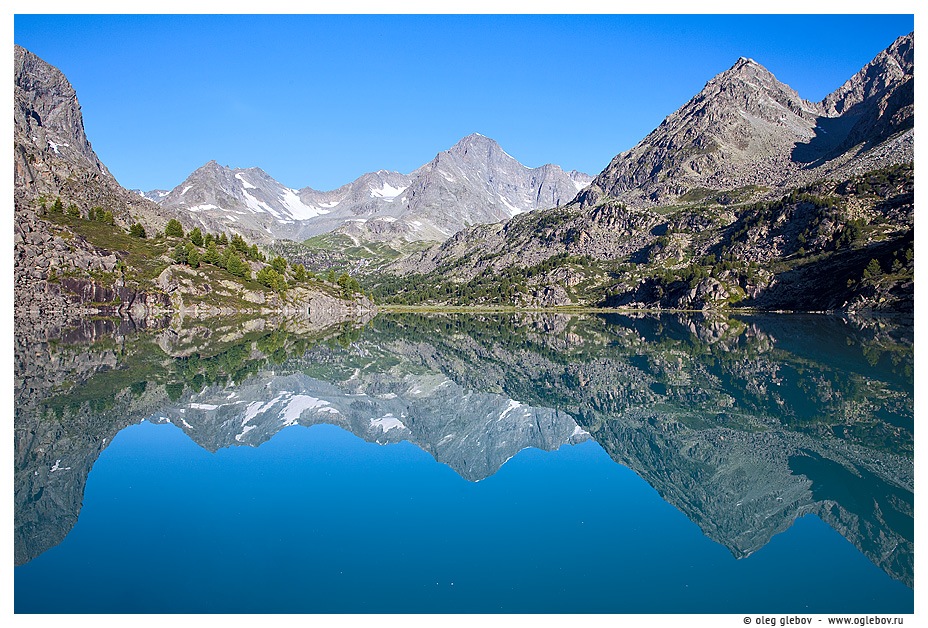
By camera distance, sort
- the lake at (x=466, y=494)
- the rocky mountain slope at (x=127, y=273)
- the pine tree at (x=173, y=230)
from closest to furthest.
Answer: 1. the lake at (x=466, y=494)
2. the rocky mountain slope at (x=127, y=273)
3. the pine tree at (x=173, y=230)

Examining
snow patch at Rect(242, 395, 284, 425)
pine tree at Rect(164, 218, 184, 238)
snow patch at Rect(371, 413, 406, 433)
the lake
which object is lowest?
the lake

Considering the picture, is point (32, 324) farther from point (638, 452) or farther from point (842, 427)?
point (842, 427)

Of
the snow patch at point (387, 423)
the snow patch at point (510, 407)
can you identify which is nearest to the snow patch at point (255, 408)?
the snow patch at point (387, 423)

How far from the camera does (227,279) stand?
150 meters

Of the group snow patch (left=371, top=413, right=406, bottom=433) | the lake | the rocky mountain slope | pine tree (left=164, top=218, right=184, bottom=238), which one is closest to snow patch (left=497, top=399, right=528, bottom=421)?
the lake

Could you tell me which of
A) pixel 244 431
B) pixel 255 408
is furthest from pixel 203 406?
pixel 244 431

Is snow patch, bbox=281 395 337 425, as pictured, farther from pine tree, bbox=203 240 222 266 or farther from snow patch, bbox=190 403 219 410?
pine tree, bbox=203 240 222 266

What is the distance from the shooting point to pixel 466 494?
21.3 meters

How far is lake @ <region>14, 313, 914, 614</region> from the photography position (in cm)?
1413

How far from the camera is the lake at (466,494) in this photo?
1413 centimetres

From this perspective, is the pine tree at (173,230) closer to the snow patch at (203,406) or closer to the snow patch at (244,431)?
the snow patch at (203,406)

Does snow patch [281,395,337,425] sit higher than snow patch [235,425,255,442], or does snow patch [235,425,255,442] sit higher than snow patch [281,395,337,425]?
snow patch [281,395,337,425]
